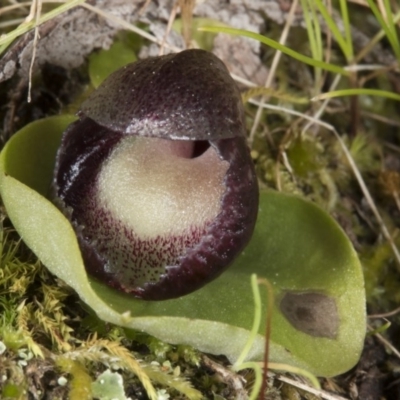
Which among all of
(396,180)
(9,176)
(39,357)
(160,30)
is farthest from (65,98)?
(396,180)

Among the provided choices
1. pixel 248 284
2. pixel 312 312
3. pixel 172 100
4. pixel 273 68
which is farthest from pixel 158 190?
pixel 273 68

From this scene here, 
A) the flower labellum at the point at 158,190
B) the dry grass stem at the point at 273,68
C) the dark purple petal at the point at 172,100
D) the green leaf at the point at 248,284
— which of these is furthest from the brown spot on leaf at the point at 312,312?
the dry grass stem at the point at 273,68

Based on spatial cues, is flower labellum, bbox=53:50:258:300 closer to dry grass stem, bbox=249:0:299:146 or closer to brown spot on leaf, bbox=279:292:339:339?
brown spot on leaf, bbox=279:292:339:339

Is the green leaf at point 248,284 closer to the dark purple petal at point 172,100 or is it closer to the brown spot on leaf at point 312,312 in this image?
the brown spot on leaf at point 312,312

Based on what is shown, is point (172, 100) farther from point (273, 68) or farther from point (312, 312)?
point (273, 68)

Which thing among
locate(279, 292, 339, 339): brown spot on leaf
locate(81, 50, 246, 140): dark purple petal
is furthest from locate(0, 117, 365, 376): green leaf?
locate(81, 50, 246, 140): dark purple petal
